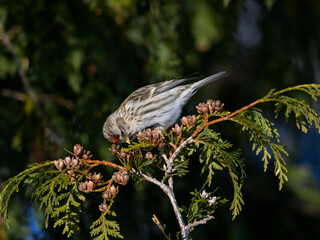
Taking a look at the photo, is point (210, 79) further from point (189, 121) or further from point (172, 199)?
point (172, 199)

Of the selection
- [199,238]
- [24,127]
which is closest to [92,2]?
[24,127]

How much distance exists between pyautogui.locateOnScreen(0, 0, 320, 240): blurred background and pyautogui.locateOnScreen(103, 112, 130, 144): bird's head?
0.14m

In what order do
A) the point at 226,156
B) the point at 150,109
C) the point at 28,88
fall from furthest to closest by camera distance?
the point at 28,88, the point at 150,109, the point at 226,156

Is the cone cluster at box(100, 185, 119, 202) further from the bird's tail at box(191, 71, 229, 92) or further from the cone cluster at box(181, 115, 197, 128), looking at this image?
the bird's tail at box(191, 71, 229, 92)

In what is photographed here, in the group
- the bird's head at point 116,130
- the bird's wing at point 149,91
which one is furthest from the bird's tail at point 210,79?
Result: the bird's head at point 116,130

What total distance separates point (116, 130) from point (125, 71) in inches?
20.0

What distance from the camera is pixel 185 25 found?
295 cm

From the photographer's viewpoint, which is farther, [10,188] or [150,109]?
[150,109]

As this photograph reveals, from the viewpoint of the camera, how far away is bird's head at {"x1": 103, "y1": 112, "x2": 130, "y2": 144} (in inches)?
87.0

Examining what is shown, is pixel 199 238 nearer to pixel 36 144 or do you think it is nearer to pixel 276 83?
pixel 36 144

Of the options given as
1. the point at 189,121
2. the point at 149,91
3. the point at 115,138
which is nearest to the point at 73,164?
the point at 189,121

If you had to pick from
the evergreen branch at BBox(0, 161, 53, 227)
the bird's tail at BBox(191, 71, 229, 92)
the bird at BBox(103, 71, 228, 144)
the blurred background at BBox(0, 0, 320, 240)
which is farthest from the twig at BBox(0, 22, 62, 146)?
the evergreen branch at BBox(0, 161, 53, 227)

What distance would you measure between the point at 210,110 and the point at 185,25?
61.1 inches

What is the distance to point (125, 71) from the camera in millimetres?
2598
